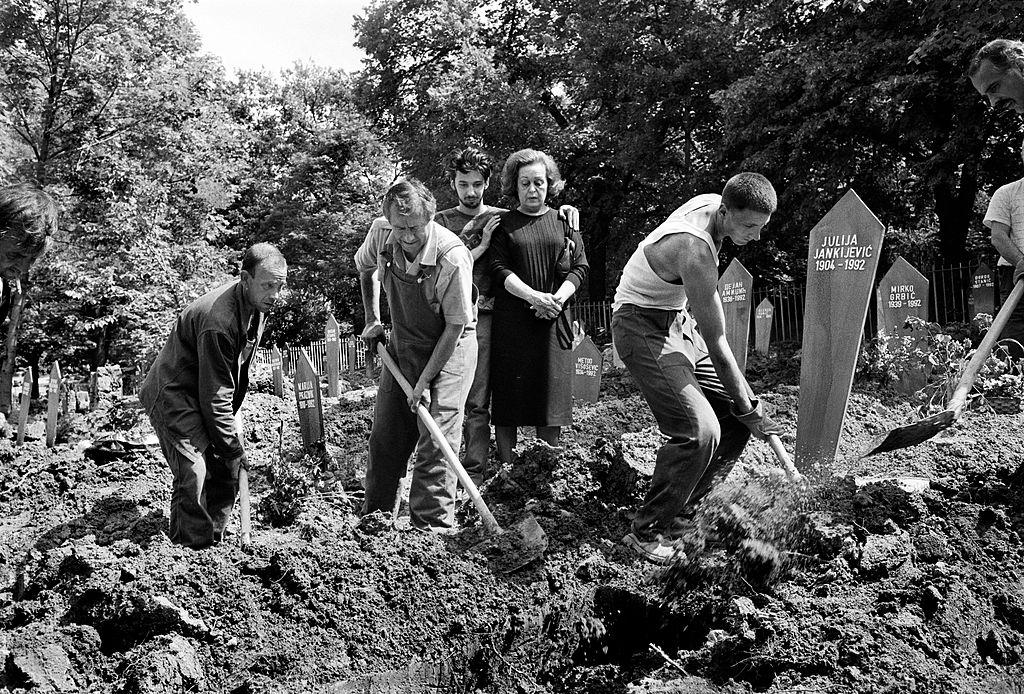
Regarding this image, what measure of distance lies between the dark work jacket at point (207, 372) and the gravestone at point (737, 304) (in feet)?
12.4

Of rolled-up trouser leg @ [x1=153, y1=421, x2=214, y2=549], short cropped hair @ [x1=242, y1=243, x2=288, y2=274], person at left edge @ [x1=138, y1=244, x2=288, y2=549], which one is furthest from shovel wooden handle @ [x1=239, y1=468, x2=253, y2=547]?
short cropped hair @ [x1=242, y1=243, x2=288, y2=274]

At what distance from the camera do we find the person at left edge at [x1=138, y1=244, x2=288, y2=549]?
4281mm

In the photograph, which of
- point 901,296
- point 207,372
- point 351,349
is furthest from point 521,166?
point 351,349

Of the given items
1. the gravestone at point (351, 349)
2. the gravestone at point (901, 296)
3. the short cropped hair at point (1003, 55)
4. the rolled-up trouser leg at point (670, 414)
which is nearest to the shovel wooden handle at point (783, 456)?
the rolled-up trouser leg at point (670, 414)

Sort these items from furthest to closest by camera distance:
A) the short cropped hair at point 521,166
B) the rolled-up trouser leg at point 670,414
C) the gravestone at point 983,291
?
the gravestone at point 983,291 < the short cropped hair at point 521,166 < the rolled-up trouser leg at point 670,414

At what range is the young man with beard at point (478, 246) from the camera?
5348 mm

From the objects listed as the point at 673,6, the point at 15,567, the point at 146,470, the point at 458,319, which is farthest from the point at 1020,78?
the point at 673,6

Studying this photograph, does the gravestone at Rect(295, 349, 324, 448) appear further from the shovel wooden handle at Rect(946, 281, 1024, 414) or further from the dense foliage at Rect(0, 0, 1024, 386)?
the dense foliage at Rect(0, 0, 1024, 386)

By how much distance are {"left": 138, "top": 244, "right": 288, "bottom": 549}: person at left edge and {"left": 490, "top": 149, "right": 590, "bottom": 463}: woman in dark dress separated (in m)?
1.45

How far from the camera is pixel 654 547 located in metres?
3.87

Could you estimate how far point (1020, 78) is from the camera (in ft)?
13.8

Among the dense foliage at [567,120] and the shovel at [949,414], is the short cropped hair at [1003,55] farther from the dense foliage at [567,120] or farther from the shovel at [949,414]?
the dense foliage at [567,120]

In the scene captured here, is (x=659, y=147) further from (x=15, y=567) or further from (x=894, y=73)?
(x=15, y=567)

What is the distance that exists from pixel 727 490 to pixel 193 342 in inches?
99.0
